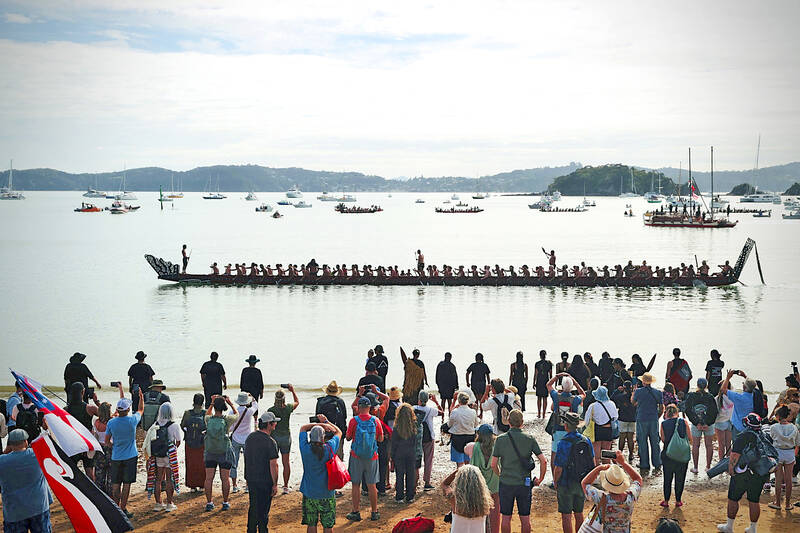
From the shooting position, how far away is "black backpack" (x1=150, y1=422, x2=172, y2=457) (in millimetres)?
8594

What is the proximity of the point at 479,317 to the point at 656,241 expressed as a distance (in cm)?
6932

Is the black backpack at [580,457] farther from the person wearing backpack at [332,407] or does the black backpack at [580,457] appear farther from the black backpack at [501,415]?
the person wearing backpack at [332,407]

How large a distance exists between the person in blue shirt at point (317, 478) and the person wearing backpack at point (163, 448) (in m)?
2.18

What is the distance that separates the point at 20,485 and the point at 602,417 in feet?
21.9

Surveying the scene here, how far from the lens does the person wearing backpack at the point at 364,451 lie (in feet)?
26.9

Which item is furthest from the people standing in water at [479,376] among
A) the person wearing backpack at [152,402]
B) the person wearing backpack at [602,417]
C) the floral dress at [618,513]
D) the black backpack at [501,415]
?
the floral dress at [618,513]

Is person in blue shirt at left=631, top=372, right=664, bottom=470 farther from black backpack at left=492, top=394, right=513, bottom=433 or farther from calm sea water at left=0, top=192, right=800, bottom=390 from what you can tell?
calm sea water at left=0, top=192, right=800, bottom=390

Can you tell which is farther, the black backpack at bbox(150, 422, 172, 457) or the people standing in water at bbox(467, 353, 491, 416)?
the people standing in water at bbox(467, 353, 491, 416)

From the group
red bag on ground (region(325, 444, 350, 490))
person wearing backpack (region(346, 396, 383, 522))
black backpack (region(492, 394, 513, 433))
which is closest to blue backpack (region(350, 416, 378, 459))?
person wearing backpack (region(346, 396, 383, 522))

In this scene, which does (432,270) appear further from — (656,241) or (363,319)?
(656,241)

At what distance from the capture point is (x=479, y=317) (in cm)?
3188

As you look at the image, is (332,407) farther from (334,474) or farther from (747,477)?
(747,477)

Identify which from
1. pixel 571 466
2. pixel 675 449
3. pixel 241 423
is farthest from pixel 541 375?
pixel 241 423

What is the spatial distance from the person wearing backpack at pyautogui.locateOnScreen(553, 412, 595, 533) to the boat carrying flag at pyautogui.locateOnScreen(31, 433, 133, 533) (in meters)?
4.30
